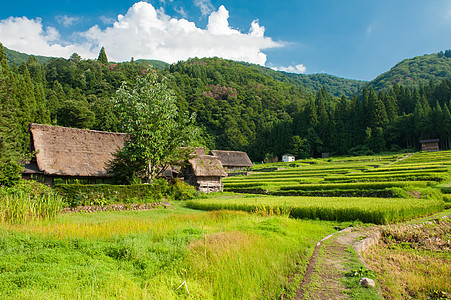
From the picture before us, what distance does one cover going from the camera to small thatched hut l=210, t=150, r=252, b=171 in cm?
5793

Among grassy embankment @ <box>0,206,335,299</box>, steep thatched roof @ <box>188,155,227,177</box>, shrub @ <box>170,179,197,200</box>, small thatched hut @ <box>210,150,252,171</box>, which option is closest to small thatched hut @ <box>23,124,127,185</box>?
shrub @ <box>170,179,197,200</box>

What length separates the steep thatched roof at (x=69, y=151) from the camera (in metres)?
21.8

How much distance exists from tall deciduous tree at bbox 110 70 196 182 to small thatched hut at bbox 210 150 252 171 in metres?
33.6

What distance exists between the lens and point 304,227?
1005cm

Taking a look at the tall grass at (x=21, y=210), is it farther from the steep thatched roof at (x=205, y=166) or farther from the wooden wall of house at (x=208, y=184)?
the wooden wall of house at (x=208, y=184)

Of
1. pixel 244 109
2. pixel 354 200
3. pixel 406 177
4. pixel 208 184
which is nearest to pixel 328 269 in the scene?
pixel 354 200

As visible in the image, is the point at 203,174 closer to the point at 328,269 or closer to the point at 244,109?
the point at 328,269

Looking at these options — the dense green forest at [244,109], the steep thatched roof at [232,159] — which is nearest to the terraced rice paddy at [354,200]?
the dense green forest at [244,109]

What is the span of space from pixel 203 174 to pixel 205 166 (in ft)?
4.06

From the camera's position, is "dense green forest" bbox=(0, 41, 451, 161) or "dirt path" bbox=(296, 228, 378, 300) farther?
"dense green forest" bbox=(0, 41, 451, 161)

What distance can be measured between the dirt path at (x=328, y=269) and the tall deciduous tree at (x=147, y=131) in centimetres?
1564

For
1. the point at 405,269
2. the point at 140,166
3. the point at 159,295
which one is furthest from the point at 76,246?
the point at 140,166

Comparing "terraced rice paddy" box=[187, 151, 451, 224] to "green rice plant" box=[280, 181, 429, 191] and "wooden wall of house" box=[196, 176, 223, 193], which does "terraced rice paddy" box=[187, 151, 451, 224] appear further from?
"wooden wall of house" box=[196, 176, 223, 193]

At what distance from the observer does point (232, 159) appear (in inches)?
2335
